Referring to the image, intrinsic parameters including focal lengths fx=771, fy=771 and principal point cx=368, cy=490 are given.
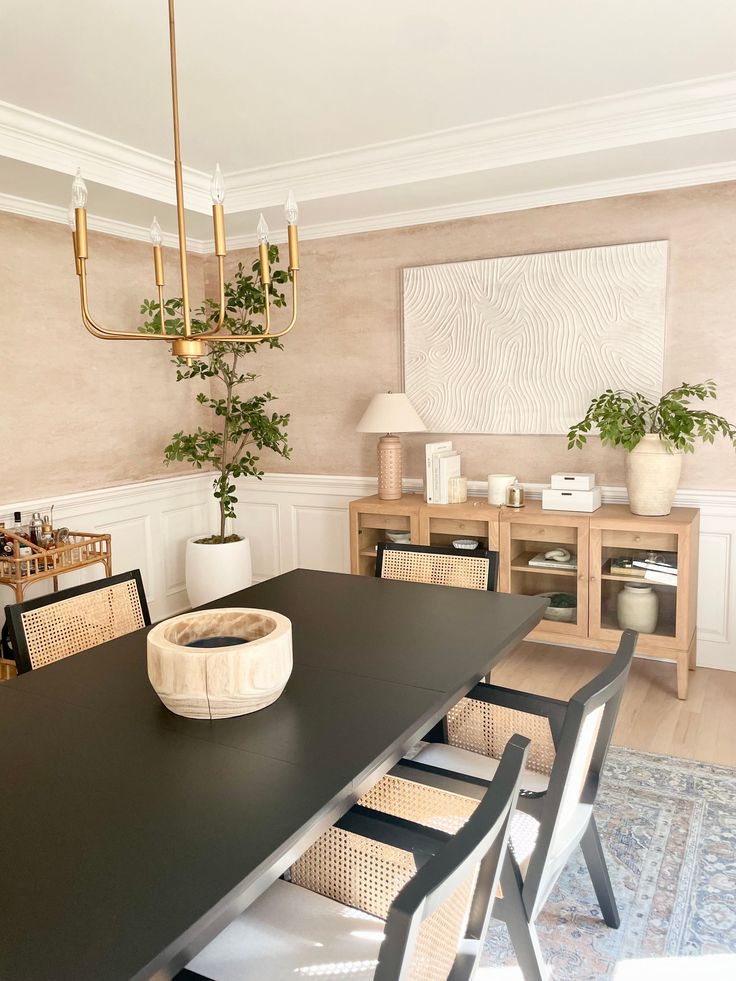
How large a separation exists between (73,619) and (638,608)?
2548 mm

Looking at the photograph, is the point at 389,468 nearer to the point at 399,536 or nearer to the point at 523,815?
the point at 399,536

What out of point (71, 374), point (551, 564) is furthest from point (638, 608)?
point (71, 374)

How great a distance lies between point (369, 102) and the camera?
321cm

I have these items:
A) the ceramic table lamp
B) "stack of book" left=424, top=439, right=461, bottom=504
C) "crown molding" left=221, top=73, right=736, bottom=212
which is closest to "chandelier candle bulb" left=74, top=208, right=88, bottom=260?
"crown molding" left=221, top=73, right=736, bottom=212

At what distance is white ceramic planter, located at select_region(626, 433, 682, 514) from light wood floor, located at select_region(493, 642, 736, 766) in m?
0.86

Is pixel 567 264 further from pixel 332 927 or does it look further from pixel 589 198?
pixel 332 927

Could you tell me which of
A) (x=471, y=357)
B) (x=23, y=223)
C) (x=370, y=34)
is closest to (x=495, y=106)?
(x=370, y=34)

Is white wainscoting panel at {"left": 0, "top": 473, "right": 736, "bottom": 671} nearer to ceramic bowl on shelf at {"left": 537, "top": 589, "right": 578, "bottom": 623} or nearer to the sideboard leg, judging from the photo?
the sideboard leg

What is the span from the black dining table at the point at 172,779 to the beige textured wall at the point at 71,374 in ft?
7.29

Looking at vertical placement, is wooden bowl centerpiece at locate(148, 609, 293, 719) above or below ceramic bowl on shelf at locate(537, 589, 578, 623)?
→ above

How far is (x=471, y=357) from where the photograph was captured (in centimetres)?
440

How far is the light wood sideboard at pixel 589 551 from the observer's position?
3.56 metres

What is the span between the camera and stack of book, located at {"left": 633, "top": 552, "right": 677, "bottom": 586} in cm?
359

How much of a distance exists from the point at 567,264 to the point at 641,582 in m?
1.69
